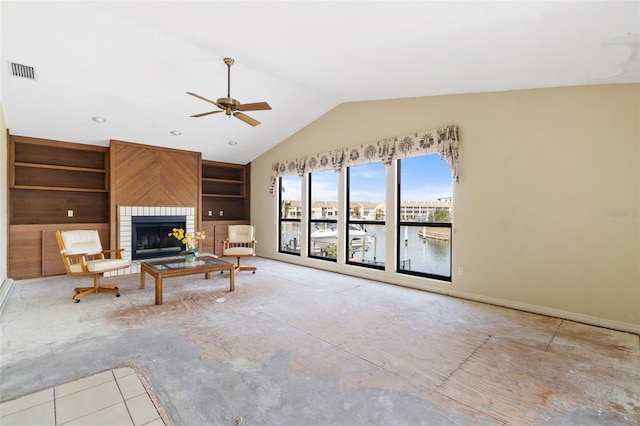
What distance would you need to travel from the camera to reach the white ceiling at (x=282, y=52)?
2324mm

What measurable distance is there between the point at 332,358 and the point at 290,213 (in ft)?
15.6

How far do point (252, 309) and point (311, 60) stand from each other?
311 centimetres

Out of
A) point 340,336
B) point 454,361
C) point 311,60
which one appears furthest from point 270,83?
point 454,361

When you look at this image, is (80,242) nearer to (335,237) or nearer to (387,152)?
(335,237)

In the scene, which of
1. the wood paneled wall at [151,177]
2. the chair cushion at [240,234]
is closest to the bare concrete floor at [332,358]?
the chair cushion at [240,234]

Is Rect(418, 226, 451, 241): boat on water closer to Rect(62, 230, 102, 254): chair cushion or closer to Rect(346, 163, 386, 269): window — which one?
Rect(346, 163, 386, 269): window

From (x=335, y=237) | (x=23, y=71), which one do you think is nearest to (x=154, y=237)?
(x=23, y=71)

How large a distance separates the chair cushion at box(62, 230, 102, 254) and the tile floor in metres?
2.87

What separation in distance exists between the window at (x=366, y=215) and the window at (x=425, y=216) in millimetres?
405

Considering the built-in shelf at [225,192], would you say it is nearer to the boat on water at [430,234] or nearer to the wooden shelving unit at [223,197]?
the wooden shelving unit at [223,197]

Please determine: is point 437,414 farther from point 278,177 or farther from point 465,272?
point 278,177

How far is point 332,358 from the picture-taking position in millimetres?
2381

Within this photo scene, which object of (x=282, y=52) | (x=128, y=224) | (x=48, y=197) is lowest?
(x=128, y=224)

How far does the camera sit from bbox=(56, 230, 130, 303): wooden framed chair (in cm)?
387
